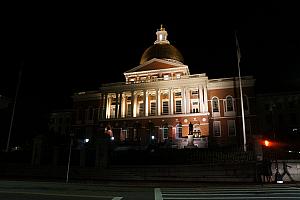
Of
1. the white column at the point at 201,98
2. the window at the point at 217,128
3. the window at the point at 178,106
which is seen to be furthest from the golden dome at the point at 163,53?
the window at the point at 217,128

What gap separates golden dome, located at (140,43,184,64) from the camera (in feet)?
219

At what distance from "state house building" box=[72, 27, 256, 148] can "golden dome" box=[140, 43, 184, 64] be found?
162 cm

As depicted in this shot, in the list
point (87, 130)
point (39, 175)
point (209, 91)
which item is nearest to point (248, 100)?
point (209, 91)

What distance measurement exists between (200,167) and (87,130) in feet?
142

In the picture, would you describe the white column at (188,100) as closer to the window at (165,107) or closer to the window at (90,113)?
the window at (165,107)

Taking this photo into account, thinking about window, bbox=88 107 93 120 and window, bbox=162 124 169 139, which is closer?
window, bbox=162 124 169 139

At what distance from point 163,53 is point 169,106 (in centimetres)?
1542

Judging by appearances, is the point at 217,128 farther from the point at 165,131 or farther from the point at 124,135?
the point at 124,135

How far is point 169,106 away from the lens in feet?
187

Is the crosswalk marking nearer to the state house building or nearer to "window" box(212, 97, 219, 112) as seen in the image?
the state house building

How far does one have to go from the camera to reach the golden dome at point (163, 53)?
219 ft

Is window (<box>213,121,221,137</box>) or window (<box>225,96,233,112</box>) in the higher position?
window (<box>225,96,233,112</box>)

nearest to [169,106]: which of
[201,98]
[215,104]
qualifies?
[201,98]

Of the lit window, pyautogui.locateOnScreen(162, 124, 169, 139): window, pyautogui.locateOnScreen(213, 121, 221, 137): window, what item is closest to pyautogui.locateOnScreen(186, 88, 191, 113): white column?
pyautogui.locateOnScreen(162, 124, 169, 139): window
